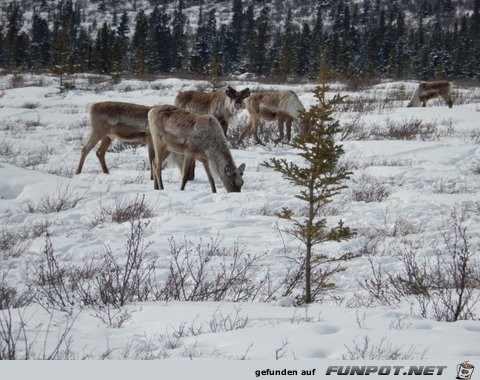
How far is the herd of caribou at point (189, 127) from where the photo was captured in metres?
9.59

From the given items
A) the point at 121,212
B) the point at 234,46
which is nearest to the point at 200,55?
the point at 234,46

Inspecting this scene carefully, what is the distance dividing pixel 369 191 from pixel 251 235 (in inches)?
123

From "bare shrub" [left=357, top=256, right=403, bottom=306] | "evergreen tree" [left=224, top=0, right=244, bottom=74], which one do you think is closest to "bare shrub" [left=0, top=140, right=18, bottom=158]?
"bare shrub" [left=357, top=256, right=403, bottom=306]

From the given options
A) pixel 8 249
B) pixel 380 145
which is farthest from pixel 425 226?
pixel 380 145

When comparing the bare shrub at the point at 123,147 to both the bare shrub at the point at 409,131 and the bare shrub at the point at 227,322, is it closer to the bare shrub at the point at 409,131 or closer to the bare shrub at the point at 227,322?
the bare shrub at the point at 409,131

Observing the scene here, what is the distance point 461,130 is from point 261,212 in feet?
34.2

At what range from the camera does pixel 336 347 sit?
113 inches

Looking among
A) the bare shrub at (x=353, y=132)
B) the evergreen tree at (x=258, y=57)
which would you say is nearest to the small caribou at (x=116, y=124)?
the bare shrub at (x=353, y=132)

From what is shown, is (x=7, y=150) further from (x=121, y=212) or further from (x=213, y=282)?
(x=213, y=282)

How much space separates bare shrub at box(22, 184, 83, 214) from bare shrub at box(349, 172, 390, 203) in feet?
14.8

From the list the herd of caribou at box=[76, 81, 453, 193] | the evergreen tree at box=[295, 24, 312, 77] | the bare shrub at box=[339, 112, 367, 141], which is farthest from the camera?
the evergreen tree at box=[295, 24, 312, 77]

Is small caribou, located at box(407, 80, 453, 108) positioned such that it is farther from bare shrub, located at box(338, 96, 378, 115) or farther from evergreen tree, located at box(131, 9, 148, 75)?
evergreen tree, located at box(131, 9, 148, 75)

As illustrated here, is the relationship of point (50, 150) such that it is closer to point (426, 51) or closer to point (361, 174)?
point (361, 174)

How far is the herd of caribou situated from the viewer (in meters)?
9.59
